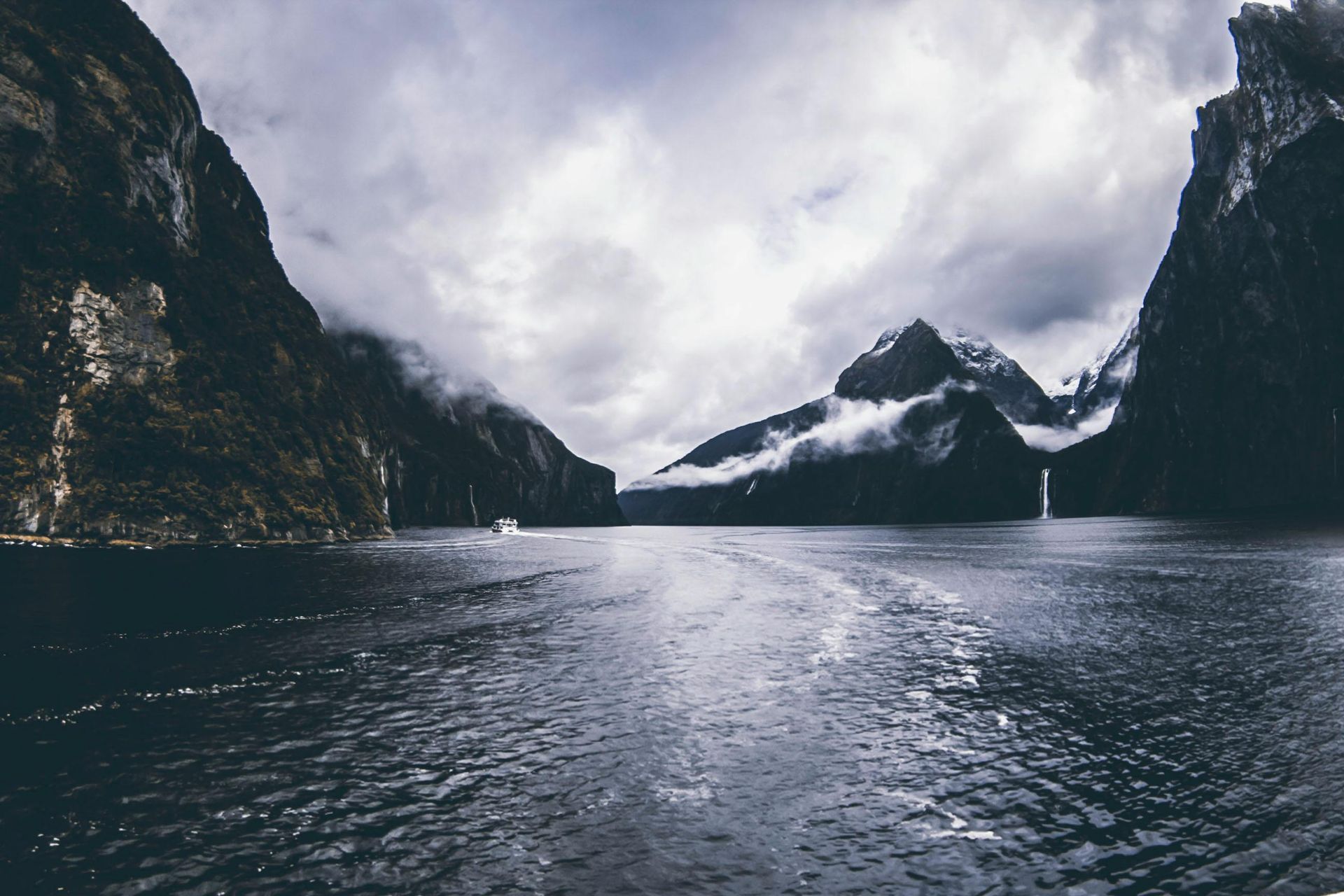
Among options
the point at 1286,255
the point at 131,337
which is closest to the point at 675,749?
the point at 131,337

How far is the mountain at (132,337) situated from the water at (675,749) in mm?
73493

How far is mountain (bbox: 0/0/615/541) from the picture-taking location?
9144cm

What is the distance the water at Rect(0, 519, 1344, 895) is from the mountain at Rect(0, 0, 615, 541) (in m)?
73.5

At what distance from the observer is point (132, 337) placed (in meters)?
106

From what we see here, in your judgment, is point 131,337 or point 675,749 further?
point 131,337

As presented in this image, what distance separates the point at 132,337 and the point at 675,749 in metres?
127

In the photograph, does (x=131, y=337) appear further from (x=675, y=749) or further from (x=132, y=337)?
(x=675, y=749)

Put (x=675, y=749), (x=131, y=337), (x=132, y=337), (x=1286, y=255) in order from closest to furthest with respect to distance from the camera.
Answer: (x=675, y=749)
(x=131, y=337)
(x=132, y=337)
(x=1286, y=255)

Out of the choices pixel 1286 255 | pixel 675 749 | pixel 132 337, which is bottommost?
pixel 675 749

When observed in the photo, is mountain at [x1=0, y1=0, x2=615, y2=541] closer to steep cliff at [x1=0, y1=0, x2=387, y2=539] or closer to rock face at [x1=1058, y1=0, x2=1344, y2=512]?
steep cliff at [x1=0, y1=0, x2=387, y2=539]

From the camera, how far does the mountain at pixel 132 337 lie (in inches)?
3600

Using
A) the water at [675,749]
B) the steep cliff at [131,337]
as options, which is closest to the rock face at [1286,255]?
the water at [675,749]

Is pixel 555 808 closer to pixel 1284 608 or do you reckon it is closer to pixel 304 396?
pixel 1284 608

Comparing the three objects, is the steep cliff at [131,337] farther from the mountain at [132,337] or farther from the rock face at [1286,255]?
the rock face at [1286,255]
